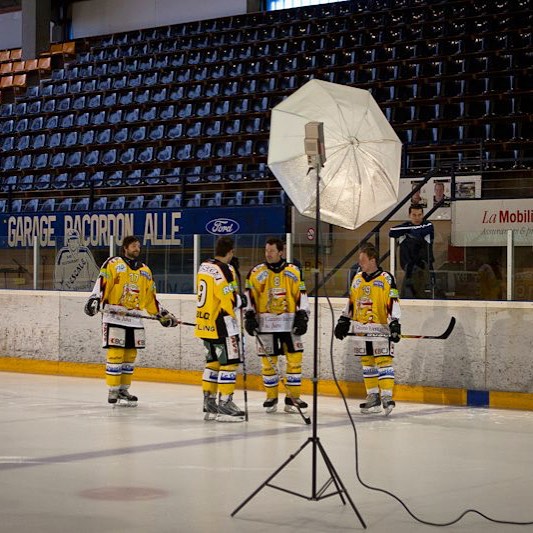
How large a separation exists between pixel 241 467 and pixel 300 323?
10.6 feet

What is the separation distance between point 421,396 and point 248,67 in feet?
37.5

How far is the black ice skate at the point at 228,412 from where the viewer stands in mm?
9867

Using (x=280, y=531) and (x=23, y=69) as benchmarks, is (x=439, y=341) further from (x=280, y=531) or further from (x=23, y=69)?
(x=23, y=69)

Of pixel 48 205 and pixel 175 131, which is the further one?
pixel 175 131

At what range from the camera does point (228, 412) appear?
389 inches

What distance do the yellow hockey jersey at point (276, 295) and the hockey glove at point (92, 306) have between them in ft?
5.08

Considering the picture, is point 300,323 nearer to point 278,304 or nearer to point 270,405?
point 278,304

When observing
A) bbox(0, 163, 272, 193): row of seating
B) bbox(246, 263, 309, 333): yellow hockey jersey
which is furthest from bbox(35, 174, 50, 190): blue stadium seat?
bbox(246, 263, 309, 333): yellow hockey jersey

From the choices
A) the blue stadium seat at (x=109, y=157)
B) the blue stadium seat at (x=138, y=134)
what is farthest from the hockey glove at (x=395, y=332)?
the blue stadium seat at (x=138, y=134)

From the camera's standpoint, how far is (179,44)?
23.9 m

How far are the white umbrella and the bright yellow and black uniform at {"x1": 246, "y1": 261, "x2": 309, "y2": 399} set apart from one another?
2.45 metres

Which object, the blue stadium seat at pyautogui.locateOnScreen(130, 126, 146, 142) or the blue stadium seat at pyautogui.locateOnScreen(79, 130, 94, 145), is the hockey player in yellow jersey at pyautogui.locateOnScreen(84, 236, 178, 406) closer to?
the blue stadium seat at pyautogui.locateOnScreen(130, 126, 146, 142)

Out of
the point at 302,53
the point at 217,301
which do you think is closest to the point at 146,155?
the point at 302,53

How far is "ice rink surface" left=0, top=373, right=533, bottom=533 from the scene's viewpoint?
552 centimetres
